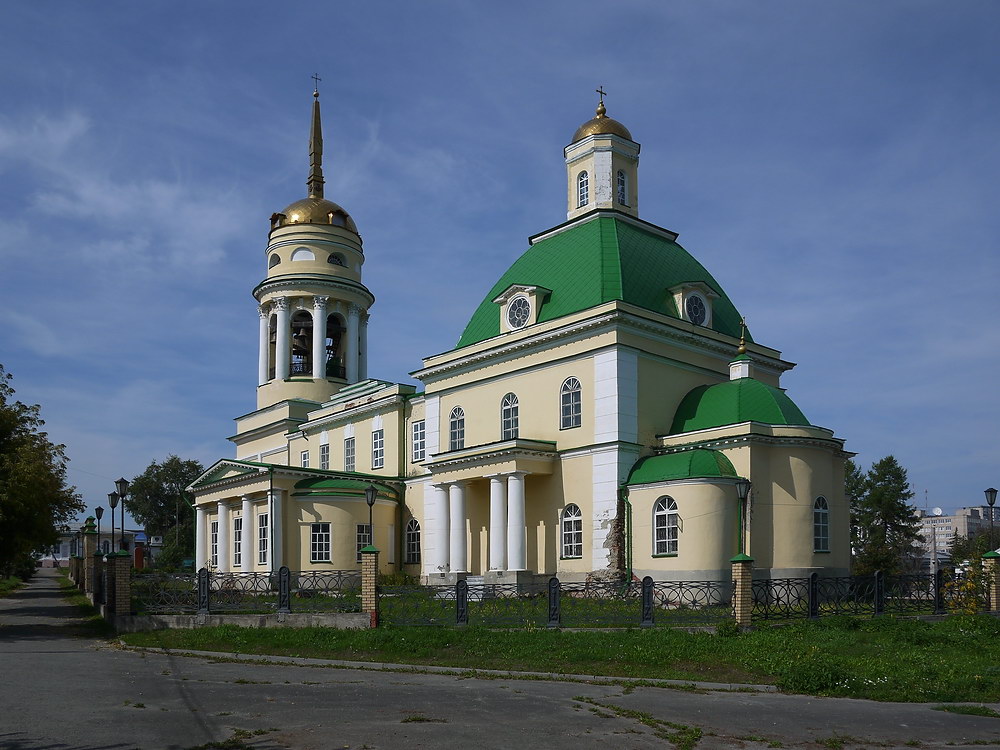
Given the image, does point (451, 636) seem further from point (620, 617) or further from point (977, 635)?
point (977, 635)

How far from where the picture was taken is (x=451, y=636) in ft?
59.3

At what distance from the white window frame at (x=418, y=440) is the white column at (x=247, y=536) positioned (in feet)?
20.3

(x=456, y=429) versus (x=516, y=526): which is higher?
(x=456, y=429)

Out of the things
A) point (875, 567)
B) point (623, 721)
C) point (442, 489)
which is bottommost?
point (875, 567)

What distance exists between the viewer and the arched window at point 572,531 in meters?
27.6

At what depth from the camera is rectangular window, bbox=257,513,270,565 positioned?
34.2 metres

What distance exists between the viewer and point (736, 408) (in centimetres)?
2630

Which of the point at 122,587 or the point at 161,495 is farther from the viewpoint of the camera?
the point at 161,495

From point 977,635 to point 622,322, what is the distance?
481 inches

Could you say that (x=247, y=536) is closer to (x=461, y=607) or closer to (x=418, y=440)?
(x=418, y=440)

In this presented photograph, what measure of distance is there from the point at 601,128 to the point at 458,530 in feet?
46.6

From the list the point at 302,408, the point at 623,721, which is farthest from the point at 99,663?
the point at 302,408

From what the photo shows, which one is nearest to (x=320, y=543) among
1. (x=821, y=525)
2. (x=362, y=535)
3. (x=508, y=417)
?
(x=362, y=535)

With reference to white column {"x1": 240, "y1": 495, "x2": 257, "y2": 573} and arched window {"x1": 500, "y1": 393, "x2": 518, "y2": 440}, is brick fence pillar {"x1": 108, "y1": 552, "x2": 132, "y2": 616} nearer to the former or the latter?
arched window {"x1": 500, "y1": 393, "x2": 518, "y2": 440}
